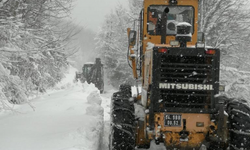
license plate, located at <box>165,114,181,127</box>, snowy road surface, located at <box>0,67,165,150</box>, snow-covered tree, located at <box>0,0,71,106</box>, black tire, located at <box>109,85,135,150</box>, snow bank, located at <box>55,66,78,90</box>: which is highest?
snow-covered tree, located at <box>0,0,71,106</box>

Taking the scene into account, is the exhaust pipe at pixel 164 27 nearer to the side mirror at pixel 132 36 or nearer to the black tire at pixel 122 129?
the side mirror at pixel 132 36

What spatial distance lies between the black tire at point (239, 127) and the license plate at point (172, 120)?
94 cm

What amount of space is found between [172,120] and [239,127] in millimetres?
1098

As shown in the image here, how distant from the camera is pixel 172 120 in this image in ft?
17.1

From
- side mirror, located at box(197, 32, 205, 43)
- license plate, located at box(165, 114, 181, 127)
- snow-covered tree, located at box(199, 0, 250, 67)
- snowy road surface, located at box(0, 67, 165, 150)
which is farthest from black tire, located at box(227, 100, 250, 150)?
snow-covered tree, located at box(199, 0, 250, 67)

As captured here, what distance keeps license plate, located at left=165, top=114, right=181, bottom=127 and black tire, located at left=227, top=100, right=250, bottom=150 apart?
3.07ft

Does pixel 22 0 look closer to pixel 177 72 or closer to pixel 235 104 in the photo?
pixel 177 72

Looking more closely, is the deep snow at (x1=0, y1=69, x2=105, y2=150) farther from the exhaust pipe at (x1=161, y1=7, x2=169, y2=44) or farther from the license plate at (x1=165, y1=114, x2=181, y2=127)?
the exhaust pipe at (x1=161, y1=7, x2=169, y2=44)

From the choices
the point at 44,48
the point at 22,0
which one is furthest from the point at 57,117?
the point at 22,0

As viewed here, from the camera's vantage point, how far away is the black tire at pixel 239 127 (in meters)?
5.31

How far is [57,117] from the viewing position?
879 cm

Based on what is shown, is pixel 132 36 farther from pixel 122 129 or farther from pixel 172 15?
pixel 122 129

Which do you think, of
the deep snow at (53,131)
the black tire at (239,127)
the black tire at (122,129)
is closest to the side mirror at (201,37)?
the black tire at (239,127)

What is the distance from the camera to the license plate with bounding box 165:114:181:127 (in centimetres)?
521
